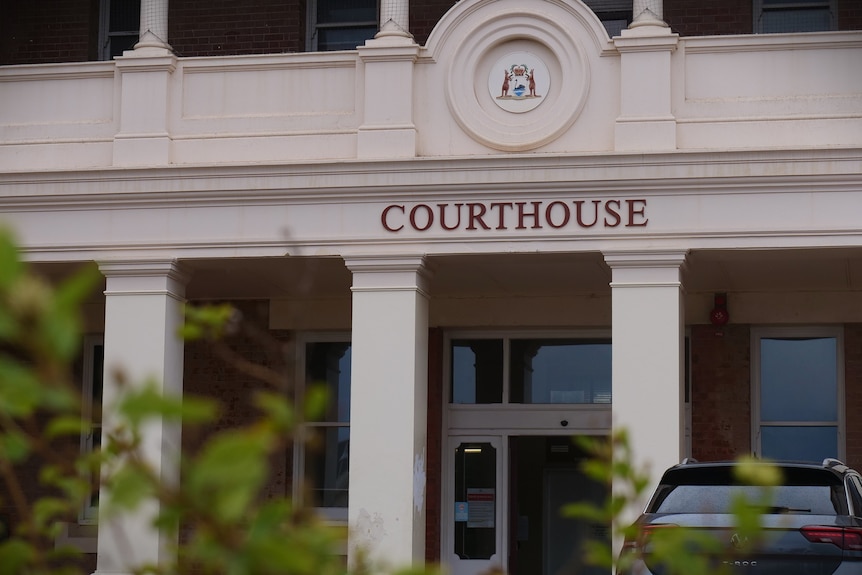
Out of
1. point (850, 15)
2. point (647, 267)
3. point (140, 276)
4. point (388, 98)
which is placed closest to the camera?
point (647, 267)

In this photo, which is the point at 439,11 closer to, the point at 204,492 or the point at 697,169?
the point at 697,169

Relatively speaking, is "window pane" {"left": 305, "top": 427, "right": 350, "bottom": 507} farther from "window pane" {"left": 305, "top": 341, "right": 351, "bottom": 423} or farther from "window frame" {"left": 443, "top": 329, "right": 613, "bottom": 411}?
"window frame" {"left": 443, "top": 329, "right": 613, "bottom": 411}

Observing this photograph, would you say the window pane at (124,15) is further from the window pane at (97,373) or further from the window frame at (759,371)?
the window frame at (759,371)

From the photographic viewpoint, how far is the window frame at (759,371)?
49.3 feet

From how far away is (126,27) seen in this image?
1666 centimetres

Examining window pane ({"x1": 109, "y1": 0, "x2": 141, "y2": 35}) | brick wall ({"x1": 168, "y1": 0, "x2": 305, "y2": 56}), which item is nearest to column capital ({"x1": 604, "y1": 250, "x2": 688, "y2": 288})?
brick wall ({"x1": 168, "y1": 0, "x2": 305, "y2": 56})

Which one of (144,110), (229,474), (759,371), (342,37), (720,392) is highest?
(342,37)

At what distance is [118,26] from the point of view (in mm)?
16672

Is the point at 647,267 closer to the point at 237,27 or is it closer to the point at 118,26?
the point at 237,27

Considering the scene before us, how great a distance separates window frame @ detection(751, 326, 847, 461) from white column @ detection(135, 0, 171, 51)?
6.88 metres

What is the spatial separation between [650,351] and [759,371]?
3.65 m

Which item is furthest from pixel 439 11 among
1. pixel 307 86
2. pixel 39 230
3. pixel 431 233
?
pixel 39 230

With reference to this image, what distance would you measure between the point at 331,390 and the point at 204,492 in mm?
14959

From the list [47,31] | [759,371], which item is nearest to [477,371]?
[759,371]
